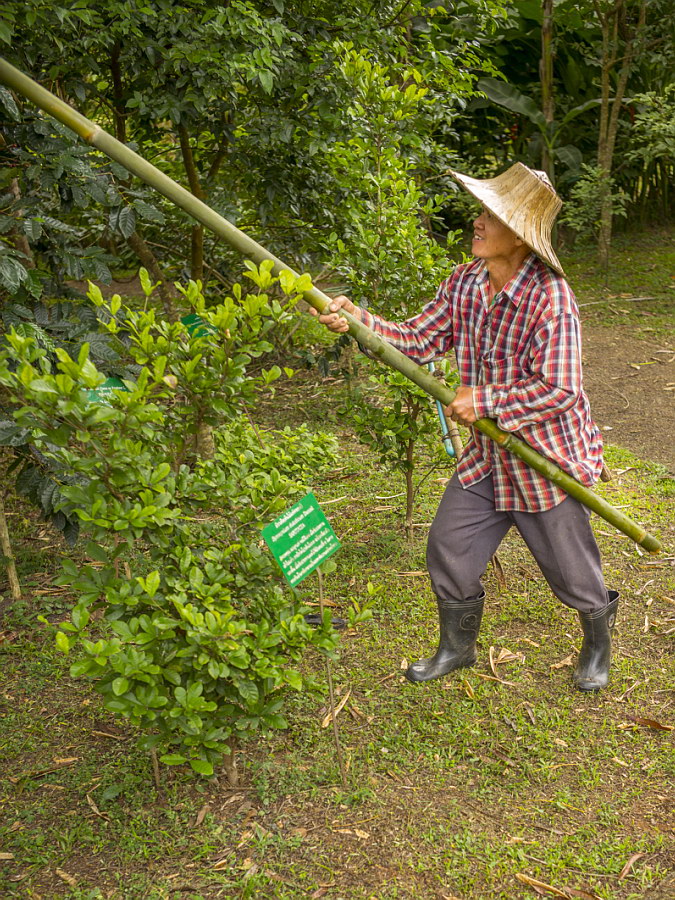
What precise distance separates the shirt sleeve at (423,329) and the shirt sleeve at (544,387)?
471 mm

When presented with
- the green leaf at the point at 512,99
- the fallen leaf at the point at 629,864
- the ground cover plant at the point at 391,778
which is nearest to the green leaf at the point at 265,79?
the ground cover plant at the point at 391,778

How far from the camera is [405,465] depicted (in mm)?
4430

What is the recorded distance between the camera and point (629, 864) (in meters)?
2.57

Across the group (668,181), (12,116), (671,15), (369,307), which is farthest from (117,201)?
(668,181)

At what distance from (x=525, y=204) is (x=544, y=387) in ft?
1.95

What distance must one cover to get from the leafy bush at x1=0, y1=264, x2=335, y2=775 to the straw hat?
0.76 meters

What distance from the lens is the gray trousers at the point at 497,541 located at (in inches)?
122

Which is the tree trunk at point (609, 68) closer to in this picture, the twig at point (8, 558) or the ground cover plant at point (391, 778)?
the ground cover plant at point (391, 778)

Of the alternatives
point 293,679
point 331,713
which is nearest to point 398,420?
point 331,713

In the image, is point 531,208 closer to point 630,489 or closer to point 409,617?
point 409,617

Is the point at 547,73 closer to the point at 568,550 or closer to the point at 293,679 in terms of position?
the point at 568,550

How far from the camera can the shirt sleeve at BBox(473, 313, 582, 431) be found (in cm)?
280

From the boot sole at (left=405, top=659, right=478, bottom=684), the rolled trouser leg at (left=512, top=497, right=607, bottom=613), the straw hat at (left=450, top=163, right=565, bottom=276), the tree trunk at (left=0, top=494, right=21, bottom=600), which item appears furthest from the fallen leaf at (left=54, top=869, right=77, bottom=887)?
the straw hat at (left=450, top=163, right=565, bottom=276)

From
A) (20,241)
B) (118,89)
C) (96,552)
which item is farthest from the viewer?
(118,89)
